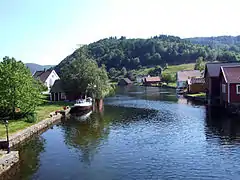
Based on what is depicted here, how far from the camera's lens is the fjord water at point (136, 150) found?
21.9m

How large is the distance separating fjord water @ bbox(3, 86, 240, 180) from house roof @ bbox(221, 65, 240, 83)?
19.2 ft

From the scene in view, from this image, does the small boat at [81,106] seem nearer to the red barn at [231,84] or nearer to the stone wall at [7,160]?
the red barn at [231,84]

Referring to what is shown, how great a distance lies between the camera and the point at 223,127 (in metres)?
35.7

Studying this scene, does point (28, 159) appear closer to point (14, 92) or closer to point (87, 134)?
point (87, 134)

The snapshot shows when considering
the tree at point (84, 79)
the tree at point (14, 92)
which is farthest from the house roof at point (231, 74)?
the tree at point (14, 92)

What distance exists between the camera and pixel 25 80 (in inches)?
1638

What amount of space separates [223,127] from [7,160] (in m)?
23.4

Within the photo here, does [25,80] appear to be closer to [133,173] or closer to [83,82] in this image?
[83,82]

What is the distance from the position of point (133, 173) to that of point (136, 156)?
3912 millimetres

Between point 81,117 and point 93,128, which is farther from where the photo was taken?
point 81,117

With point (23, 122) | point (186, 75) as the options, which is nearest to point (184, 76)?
point (186, 75)

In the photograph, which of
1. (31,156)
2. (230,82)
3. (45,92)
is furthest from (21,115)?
(45,92)

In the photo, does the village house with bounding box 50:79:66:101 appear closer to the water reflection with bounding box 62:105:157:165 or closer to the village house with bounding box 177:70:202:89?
the water reflection with bounding box 62:105:157:165

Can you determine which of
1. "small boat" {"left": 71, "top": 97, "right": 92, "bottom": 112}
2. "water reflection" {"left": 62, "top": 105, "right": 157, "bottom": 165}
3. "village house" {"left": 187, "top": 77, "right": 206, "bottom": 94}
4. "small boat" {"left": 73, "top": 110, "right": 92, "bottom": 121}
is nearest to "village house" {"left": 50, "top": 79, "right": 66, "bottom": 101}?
"small boat" {"left": 71, "top": 97, "right": 92, "bottom": 112}
